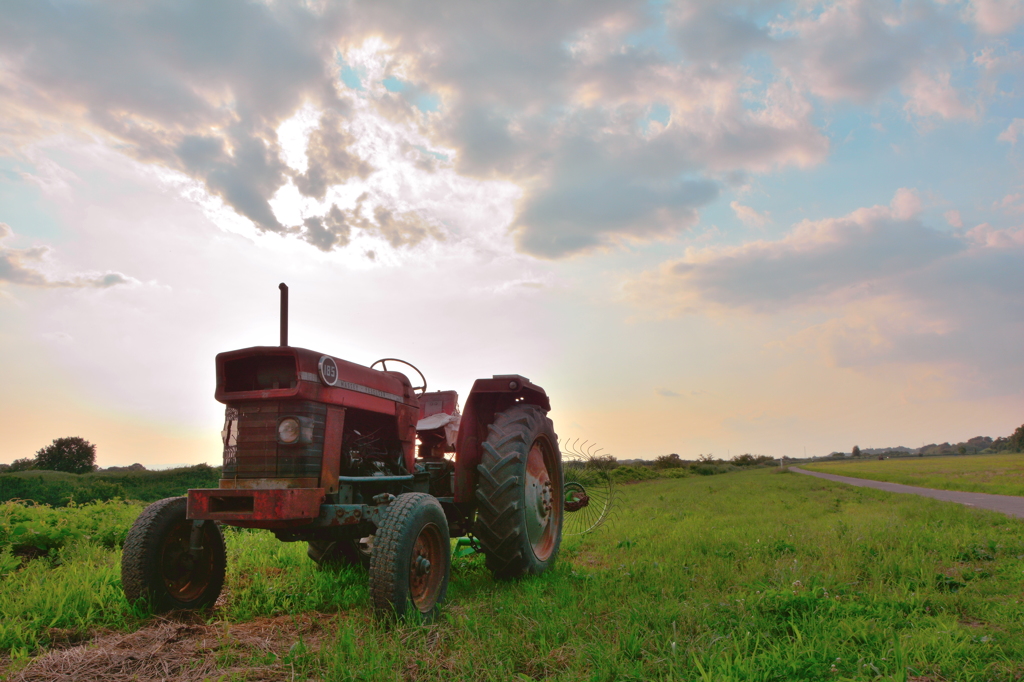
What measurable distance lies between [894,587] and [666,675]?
3.09 metres

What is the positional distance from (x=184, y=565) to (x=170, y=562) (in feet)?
0.47

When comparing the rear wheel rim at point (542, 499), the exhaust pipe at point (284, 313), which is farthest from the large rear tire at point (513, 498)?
the exhaust pipe at point (284, 313)

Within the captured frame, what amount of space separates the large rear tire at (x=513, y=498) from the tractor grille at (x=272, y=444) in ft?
4.66

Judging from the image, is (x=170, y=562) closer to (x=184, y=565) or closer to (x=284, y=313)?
(x=184, y=565)

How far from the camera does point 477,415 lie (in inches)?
235

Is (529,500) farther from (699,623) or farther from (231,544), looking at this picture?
(231,544)

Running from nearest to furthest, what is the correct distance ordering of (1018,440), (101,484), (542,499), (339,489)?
(339,489) → (542,499) → (101,484) → (1018,440)

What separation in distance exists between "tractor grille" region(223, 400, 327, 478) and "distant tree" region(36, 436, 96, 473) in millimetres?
17715

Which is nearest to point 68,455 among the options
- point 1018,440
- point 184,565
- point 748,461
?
point 184,565

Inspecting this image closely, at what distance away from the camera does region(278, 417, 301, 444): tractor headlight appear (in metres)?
4.50

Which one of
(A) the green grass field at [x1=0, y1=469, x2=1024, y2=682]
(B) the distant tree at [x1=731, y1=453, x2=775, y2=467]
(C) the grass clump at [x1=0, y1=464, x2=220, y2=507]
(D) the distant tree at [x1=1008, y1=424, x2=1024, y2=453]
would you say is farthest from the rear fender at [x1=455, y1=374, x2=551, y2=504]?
(D) the distant tree at [x1=1008, y1=424, x2=1024, y2=453]

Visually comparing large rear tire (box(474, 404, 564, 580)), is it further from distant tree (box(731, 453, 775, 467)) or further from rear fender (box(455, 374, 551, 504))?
distant tree (box(731, 453, 775, 467))


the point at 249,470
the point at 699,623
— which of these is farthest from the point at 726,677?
the point at 249,470

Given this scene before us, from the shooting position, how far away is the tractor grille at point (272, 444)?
4508mm
